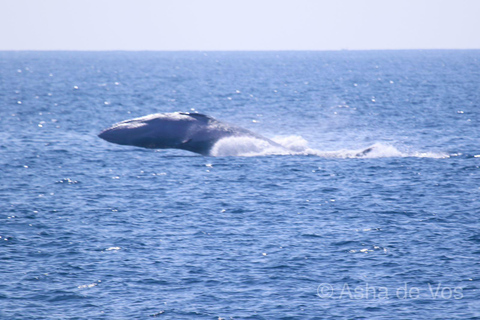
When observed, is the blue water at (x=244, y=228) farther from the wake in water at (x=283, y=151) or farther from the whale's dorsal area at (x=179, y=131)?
the whale's dorsal area at (x=179, y=131)

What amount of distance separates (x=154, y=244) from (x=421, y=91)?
7983cm

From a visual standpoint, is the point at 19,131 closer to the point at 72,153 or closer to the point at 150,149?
the point at 72,153

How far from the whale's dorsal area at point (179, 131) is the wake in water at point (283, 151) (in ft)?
1.79

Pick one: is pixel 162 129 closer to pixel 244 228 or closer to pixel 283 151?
pixel 283 151

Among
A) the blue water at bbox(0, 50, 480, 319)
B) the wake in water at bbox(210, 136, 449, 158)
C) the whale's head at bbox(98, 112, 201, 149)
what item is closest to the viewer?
the blue water at bbox(0, 50, 480, 319)

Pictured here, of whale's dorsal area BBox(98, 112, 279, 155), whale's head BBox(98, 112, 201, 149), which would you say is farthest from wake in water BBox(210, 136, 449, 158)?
whale's head BBox(98, 112, 201, 149)

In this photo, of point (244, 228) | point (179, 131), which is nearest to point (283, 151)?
Result: point (179, 131)

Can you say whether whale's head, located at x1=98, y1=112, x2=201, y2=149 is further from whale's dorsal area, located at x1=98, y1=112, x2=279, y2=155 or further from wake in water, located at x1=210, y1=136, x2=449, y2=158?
wake in water, located at x1=210, y1=136, x2=449, y2=158

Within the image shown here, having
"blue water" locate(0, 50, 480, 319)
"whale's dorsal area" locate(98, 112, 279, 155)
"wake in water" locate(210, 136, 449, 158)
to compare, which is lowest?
A: "blue water" locate(0, 50, 480, 319)

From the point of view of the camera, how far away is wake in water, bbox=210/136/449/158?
38.8 metres

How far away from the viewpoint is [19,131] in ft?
165

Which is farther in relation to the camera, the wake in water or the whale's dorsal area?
the wake in water

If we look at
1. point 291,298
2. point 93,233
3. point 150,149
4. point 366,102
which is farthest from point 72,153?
point 366,102

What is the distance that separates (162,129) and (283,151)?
27.5 feet
